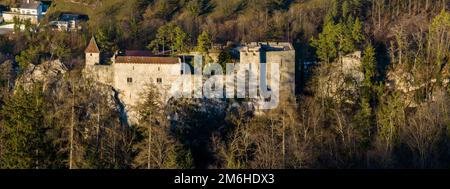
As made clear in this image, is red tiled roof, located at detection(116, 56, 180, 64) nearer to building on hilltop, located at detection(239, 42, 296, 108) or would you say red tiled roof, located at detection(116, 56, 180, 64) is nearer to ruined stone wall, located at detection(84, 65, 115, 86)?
ruined stone wall, located at detection(84, 65, 115, 86)

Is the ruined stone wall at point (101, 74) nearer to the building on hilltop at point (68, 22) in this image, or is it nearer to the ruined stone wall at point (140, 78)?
the ruined stone wall at point (140, 78)

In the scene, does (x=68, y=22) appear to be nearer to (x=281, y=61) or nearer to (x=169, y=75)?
(x=169, y=75)

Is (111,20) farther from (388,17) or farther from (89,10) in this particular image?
(388,17)

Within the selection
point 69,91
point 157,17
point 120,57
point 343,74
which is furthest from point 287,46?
point 157,17

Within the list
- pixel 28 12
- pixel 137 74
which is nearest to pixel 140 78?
pixel 137 74

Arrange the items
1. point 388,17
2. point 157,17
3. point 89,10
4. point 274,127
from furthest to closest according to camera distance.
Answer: point 89,10 → point 157,17 → point 388,17 → point 274,127

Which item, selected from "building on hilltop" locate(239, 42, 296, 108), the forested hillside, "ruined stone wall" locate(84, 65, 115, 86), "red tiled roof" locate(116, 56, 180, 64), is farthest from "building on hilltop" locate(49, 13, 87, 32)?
"building on hilltop" locate(239, 42, 296, 108)

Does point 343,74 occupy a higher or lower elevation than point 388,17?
lower
